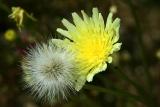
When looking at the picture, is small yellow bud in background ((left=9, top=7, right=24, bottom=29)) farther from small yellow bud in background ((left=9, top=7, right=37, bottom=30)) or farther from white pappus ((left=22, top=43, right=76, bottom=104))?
white pappus ((left=22, top=43, right=76, bottom=104))

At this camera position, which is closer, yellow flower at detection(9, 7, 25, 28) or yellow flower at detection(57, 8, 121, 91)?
yellow flower at detection(57, 8, 121, 91)

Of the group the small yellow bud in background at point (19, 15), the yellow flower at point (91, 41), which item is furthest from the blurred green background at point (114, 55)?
the yellow flower at point (91, 41)

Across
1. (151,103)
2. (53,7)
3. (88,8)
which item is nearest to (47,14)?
(53,7)

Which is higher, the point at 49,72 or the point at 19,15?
the point at 19,15

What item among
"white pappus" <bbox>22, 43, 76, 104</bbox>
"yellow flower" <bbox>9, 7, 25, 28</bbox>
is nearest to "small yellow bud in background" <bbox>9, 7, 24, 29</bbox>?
"yellow flower" <bbox>9, 7, 25, 28</bbox>

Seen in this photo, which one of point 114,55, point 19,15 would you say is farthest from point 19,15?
point 114,55

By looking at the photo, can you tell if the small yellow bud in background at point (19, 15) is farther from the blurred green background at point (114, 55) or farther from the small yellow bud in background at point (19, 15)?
the blurred green background at point (114, 55)

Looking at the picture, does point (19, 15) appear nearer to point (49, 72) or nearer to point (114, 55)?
point (49, 72)
